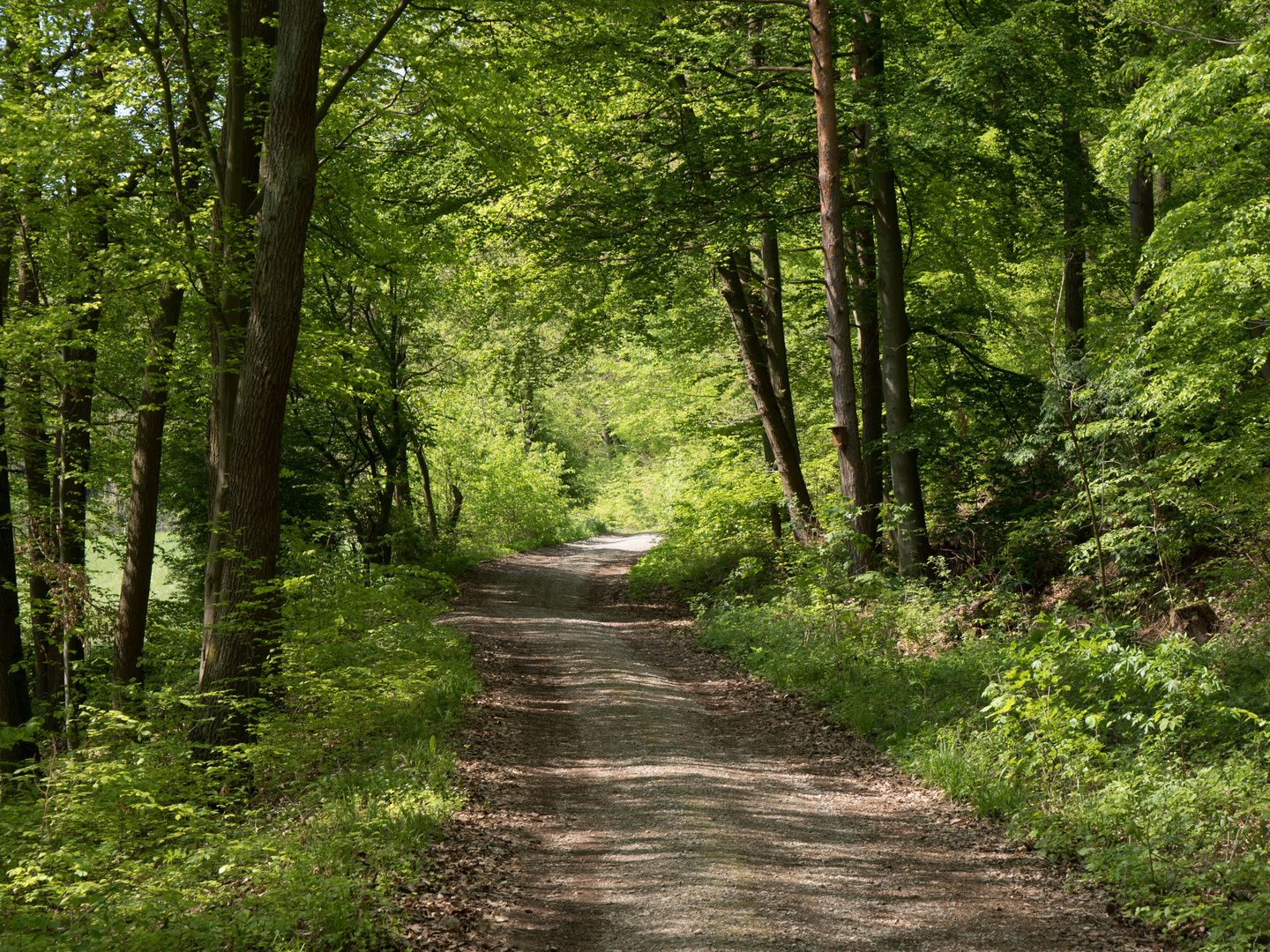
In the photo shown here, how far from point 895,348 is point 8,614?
12194 mm

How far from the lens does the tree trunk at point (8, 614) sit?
1042 cm

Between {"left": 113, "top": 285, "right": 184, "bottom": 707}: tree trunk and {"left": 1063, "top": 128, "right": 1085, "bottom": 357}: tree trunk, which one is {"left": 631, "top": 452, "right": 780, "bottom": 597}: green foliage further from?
{"left": 113, "top": 285, "right": 184, "bottom": 707}: tree trunk

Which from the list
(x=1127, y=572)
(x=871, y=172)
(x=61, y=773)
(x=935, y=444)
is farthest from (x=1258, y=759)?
(x=871, y=172)

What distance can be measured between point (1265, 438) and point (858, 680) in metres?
4.81

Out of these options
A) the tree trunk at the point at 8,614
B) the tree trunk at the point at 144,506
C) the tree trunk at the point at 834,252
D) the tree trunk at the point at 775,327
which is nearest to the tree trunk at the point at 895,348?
the tree trunk at the point at 834,252

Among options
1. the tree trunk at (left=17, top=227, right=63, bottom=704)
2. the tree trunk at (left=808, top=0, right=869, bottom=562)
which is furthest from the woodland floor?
the tree trunk at (left=17, top=227, right=63, bottom=704)

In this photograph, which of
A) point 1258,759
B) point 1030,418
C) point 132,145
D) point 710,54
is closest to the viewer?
point 1258,759

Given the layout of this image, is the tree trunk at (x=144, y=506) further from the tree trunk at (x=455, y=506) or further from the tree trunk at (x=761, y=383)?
the tree trunk at (x=455, y=506)

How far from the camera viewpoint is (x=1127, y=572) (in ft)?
36.0

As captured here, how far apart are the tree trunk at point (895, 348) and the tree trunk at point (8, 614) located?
11269 mm

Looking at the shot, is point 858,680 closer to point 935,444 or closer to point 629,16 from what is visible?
point 935,444

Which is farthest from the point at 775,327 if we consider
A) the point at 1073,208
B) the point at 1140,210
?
the point at 1140,210

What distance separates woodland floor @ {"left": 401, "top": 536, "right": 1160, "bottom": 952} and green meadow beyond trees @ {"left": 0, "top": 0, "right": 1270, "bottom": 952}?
35 cm

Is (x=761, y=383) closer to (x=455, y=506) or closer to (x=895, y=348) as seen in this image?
(x=895, y=348)
